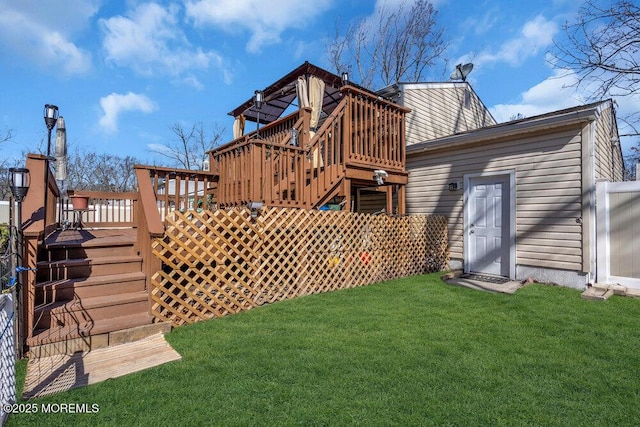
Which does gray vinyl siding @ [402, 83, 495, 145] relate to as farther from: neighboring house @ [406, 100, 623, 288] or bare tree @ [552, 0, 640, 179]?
bare tree @ [552, 0, 640, 179]

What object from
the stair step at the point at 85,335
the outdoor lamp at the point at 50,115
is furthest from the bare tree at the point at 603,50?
the outdoor lamp at the point at 50,115

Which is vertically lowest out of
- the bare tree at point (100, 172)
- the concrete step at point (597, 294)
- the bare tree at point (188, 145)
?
the concrete step at point (597, 294)

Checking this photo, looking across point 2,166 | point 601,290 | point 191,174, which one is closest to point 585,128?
point 601,290

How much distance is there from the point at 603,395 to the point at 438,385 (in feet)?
3.70

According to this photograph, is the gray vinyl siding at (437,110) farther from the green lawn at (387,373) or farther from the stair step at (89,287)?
the stair step at (89,287)

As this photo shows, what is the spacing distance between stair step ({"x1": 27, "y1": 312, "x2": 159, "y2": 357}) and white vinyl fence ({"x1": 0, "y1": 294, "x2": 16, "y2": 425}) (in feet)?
1.70

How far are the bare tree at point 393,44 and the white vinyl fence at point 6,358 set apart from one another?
18662 millimetres

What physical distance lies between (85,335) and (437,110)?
34.7 feet

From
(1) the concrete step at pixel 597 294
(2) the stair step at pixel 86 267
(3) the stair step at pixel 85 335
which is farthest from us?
(1) the concrete step at pixel 597 294

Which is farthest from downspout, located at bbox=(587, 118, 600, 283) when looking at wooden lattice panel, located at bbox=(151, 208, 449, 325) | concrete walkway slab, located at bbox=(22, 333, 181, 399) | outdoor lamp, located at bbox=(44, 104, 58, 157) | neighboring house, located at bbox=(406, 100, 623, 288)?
outdoor lamp, located at bbox=(44, 104, 58, 157)

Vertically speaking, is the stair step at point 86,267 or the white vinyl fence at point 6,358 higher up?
the stair step at point 86,267

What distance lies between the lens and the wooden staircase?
119 inches

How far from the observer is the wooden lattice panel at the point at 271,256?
151 inches

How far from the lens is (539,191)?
19.6 ft
